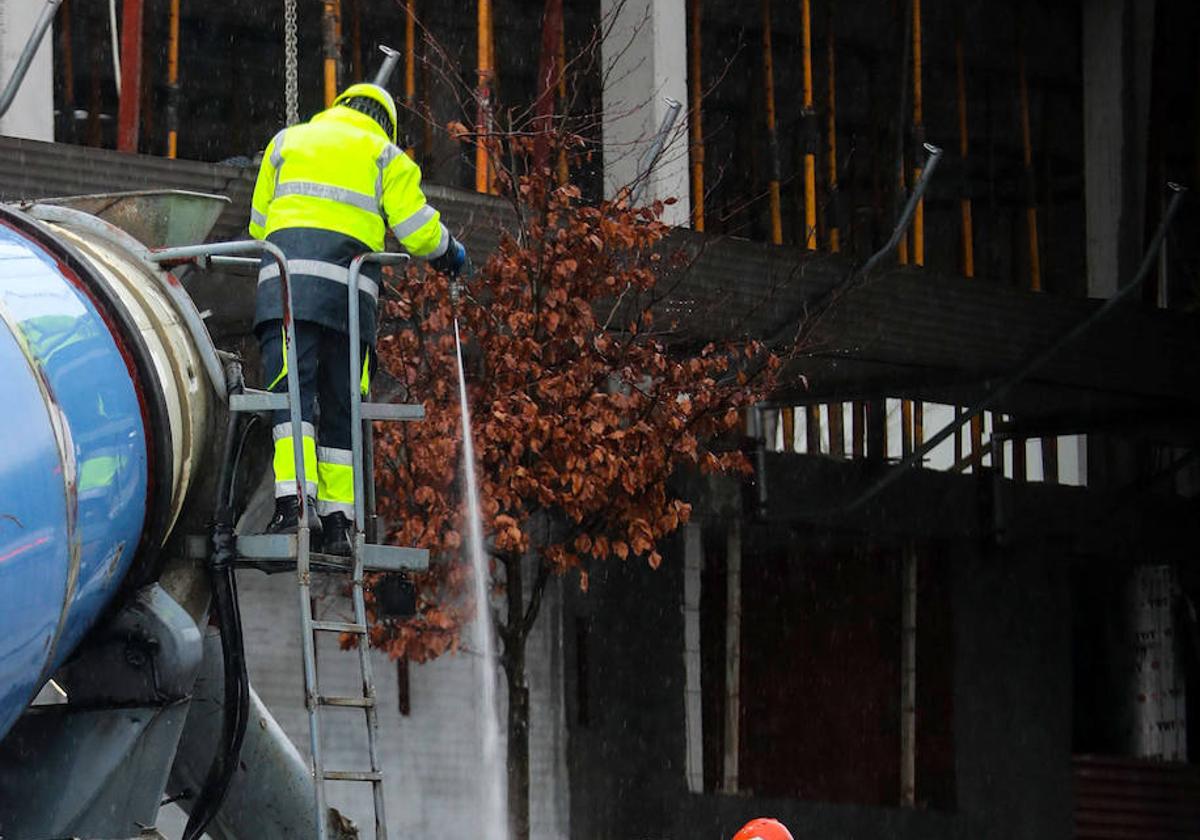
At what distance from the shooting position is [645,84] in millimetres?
15695

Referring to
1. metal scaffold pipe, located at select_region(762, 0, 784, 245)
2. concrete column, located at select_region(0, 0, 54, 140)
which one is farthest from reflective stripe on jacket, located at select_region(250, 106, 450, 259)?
metal scaffold pipe, located at select_region(762, 0, 784, 245)

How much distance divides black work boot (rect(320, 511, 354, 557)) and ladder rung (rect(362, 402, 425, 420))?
33cm

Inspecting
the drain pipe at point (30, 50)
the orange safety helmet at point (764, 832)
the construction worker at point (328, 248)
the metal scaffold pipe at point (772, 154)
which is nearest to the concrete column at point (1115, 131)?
the metal scaffold pipe at point (772, 154)

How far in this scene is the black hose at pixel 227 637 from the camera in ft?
22.2

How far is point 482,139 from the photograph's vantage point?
1243cm

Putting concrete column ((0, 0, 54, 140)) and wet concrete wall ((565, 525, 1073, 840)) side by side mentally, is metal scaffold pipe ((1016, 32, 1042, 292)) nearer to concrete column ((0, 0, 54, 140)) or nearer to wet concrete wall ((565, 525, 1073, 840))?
wet concrete wall ((565, 525, 1073, 840))

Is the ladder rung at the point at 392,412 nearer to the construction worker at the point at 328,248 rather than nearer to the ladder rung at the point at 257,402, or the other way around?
the construction worker at the point at 328,248

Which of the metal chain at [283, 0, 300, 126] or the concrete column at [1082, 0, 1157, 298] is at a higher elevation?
the concrete column at [1082, 0, 1157, 298]

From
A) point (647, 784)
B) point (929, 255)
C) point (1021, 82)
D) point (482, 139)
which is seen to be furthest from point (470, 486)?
point (929, 255)

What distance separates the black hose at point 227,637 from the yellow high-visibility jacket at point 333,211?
470mm

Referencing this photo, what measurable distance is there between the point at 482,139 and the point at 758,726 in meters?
7.13

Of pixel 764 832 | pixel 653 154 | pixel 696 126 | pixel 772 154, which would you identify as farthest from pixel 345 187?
pixel 772 154

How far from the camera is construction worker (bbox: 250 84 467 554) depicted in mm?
7219

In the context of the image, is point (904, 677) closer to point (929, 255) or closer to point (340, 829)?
point (929, 255)
